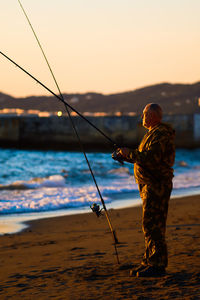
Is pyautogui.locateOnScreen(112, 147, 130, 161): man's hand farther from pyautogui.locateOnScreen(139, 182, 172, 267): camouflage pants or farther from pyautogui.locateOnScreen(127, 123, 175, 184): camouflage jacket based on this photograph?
pyautogui.locateOnScreen(139, 182, 172, 267): camouflage pants

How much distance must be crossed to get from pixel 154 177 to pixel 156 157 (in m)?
0.16

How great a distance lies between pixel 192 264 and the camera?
13.6ft

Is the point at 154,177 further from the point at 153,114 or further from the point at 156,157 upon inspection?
the point at 153,114

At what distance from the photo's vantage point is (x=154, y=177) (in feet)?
12.2

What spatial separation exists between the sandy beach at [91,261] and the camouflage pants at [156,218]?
17 centimetres

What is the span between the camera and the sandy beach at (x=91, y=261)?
355 centimetres

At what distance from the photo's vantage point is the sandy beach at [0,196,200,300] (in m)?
3.55

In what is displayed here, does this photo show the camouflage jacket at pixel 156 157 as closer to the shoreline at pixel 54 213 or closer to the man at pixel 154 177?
the man at pixel 154 177

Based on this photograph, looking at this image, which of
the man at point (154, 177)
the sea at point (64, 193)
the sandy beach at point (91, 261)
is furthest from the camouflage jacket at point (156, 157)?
the sea at point (64, 193)

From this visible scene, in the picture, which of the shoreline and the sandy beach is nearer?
the sandy beach

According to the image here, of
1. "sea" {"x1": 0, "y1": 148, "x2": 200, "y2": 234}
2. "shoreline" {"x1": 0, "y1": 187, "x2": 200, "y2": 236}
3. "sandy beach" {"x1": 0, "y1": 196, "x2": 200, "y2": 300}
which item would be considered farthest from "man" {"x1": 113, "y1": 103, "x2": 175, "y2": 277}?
"sea" {"x1": 0, "y1": 148, "x2": 200, "y2": 234}

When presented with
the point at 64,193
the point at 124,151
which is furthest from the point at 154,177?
the point at 64,193

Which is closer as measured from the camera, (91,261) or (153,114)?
(153,114)

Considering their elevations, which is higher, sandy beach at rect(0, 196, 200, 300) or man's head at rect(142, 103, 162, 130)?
man's head at rect(142, 103, 162, 130)
